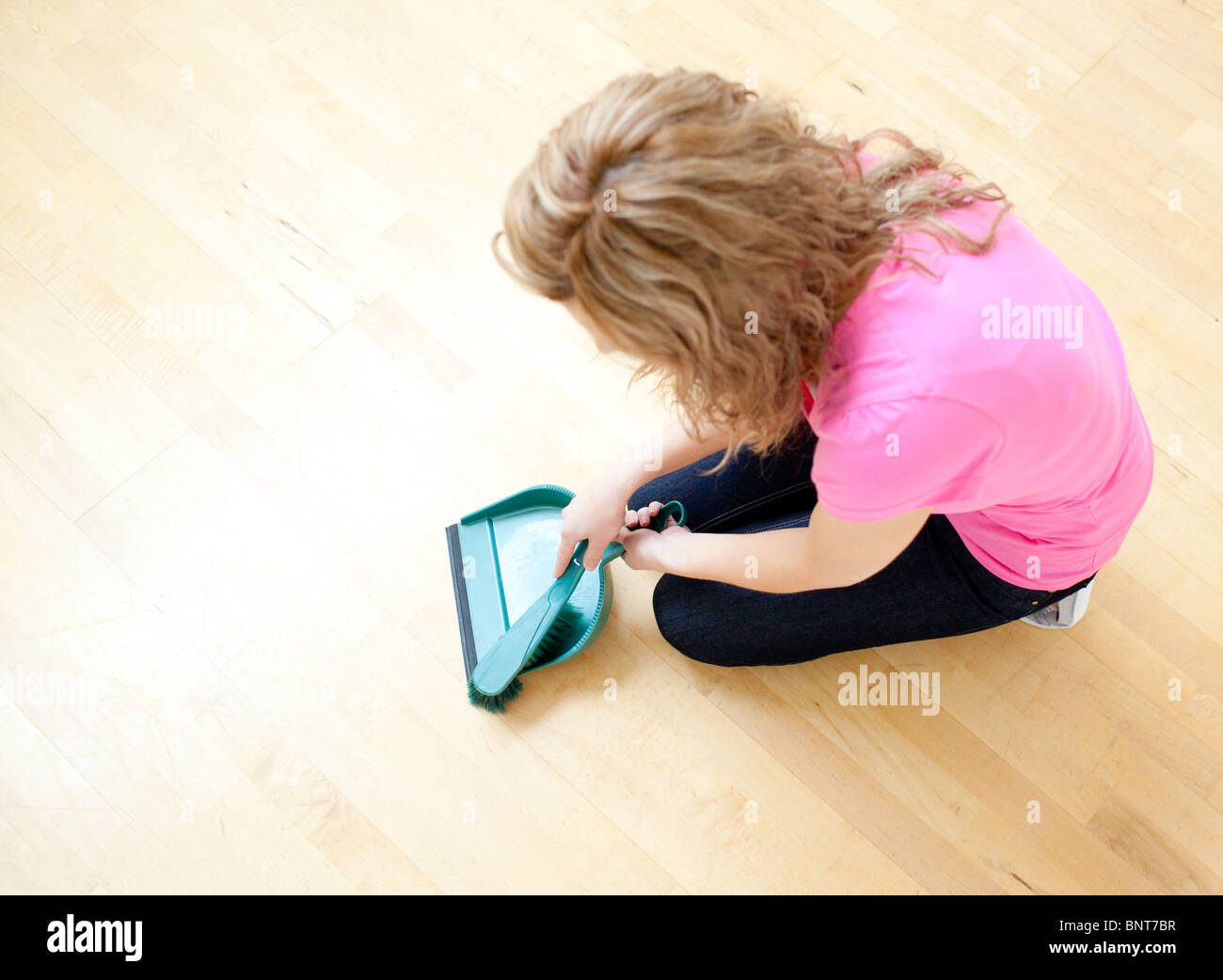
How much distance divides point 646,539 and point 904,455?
0.40 meters

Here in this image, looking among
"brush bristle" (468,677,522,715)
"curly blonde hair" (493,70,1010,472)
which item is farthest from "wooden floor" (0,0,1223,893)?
"curly blonde hair" (493,70,1010,472)

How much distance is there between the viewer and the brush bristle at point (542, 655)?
1038 mm

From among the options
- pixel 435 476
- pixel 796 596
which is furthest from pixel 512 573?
pixel 796 596

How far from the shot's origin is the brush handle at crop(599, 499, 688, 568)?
99cm

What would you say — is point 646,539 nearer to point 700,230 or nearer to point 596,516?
point 596,516

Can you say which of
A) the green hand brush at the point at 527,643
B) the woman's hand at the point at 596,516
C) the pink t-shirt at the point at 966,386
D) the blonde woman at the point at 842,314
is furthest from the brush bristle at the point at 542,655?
the pink t-shirt at the point at 966,386

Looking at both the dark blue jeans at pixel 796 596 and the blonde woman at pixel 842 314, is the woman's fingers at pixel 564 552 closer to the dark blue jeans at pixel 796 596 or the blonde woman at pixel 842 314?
the dark blue jeans at pixel 796 596

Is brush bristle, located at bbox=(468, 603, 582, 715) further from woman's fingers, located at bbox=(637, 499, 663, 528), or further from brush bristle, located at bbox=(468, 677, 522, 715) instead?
woman's fingers, located at bbox=(637, 499, 663, 528)

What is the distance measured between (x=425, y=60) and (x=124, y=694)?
37.2 inches

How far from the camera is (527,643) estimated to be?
1011 millimetres

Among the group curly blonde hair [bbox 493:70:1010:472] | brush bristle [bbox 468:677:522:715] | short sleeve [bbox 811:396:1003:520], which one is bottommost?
brush bristle [bbox 468:677:522:715]

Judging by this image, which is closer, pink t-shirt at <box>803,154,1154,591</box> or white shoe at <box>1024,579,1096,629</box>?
pink t-shirt at <box>803,154,1154,591</box>

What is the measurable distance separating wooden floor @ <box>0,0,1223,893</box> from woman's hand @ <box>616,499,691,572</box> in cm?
14
